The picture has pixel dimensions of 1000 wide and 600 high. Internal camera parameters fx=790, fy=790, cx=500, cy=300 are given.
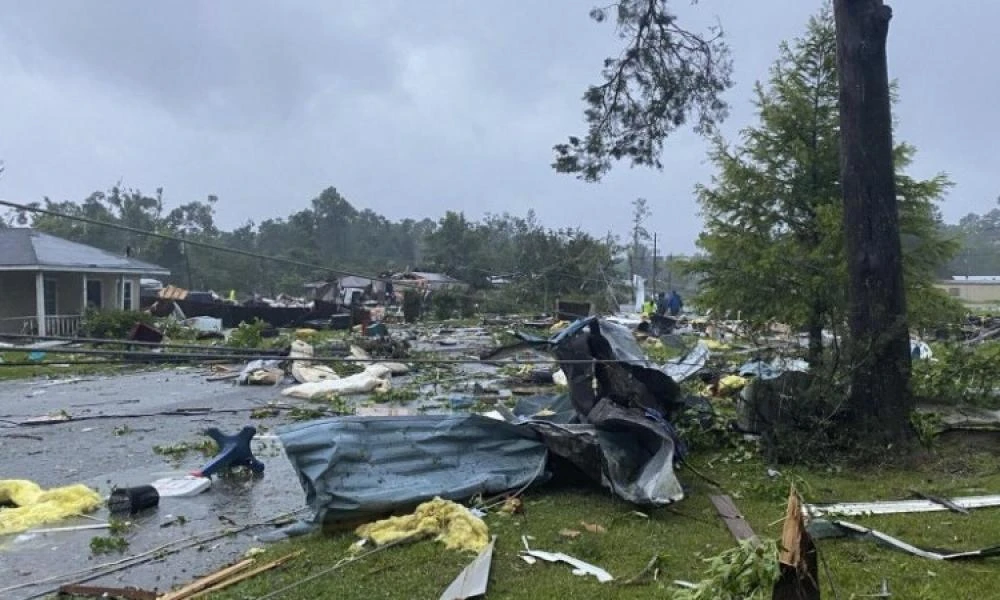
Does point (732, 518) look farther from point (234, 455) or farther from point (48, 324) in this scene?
point (48, 324)

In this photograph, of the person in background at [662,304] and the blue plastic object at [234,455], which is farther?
the person in background at [662,304]

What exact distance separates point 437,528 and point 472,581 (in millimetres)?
A: 1015

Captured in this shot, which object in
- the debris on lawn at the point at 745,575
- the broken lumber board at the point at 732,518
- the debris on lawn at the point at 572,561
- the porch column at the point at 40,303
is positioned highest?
the porch column at the point at 40,303

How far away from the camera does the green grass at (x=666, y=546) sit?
4.44 meters

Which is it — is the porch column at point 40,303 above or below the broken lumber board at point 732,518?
above

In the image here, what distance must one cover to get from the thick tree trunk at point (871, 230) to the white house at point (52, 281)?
24.1 metres

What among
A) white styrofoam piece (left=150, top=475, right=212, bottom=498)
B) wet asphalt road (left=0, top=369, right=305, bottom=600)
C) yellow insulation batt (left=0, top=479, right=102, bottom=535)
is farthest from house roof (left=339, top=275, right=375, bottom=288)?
yellow insulation batt (left=0, top=479, right=102, bottom=535)

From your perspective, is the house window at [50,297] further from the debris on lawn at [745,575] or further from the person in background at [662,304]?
the debris on lawn at [745,575]

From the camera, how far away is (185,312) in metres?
Answer: 32.9

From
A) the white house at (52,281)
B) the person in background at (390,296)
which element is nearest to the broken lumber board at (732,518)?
the white house at (52,281)

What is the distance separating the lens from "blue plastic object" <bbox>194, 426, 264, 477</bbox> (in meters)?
7.61

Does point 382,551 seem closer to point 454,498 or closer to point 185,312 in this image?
point 454,498

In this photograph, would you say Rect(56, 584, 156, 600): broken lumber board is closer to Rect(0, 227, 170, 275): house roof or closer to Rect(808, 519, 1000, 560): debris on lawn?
Rect(808, 519, 1000, 560): debris on lawn

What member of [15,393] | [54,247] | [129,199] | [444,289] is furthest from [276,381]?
[129,199]
